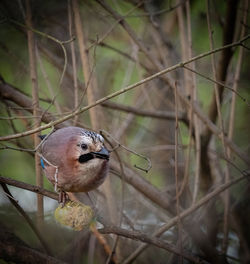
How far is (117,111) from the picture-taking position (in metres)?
4.55

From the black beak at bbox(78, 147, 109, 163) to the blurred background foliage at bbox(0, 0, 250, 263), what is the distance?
2.40 ft

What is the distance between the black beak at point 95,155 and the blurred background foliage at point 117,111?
730 millimetres

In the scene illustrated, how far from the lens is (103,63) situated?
5266 mm

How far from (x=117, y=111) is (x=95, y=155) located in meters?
1.88

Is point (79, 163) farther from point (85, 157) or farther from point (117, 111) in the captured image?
point (117, 111)

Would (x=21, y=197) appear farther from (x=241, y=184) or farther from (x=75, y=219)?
(x=241, y=184)

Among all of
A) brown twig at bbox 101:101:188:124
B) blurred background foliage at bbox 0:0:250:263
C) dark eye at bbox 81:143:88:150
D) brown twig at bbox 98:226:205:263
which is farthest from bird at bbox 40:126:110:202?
brown twig at bbox 101:101:188:124

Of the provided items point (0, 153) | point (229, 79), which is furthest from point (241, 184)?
point (0, 153)

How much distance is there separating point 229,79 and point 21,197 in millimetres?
2722

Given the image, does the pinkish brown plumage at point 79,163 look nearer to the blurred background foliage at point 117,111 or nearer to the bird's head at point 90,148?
the bird's head at point 90,148

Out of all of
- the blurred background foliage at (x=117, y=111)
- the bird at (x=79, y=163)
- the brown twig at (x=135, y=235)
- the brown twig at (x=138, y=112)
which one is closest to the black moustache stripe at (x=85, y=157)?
the bird at (x=79, y=163)

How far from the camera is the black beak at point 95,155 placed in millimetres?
2658

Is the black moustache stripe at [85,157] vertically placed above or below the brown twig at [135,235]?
above

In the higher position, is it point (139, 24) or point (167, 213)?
point (139, 24)
